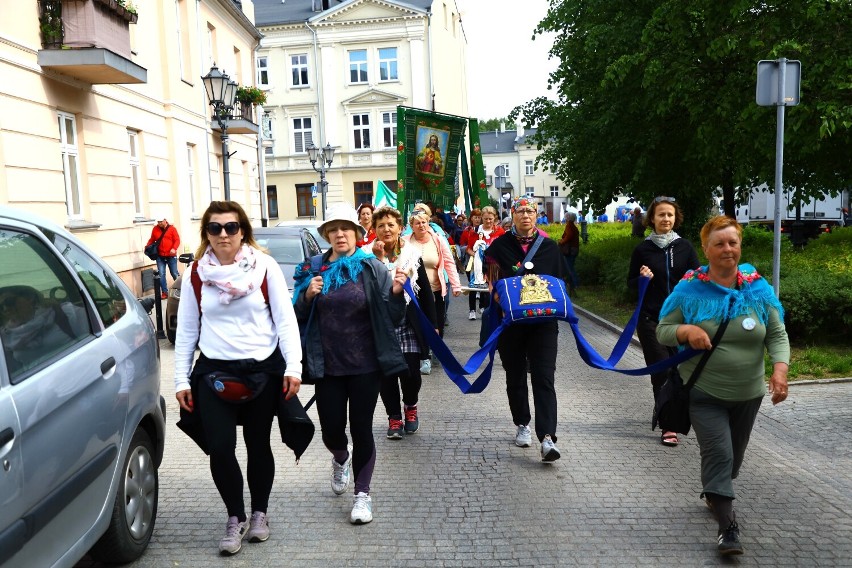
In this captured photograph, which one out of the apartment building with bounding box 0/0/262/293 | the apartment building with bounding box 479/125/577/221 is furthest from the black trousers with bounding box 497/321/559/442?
the apartment building with bounding box 479/125/577/221

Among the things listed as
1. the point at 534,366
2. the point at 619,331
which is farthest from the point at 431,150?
A: the point at 534,366

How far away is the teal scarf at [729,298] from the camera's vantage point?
170 inches

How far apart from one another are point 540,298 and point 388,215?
59.0 inches

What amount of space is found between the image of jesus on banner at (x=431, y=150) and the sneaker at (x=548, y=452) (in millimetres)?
7663

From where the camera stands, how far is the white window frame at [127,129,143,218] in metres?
19.3

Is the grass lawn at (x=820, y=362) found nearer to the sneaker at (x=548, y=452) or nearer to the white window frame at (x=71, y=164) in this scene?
the sneaker at (x=548, y=452)

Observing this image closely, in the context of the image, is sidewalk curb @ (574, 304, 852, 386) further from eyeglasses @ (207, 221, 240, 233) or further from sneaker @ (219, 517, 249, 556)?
eyeglasses @ (207, 221, 240, 233)

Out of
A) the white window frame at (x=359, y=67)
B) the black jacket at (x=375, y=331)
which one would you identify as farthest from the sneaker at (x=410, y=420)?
the white window frame at (x=359, y=67)

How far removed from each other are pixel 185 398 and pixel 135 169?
54.7 ft

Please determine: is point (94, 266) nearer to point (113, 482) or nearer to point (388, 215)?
point (113, 482)

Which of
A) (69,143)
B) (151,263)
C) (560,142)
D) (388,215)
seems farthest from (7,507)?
(560,142)

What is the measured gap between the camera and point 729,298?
4332mm

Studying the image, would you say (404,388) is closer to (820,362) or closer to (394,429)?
(394,429)

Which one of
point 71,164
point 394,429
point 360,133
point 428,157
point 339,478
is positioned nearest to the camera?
point 339,478
